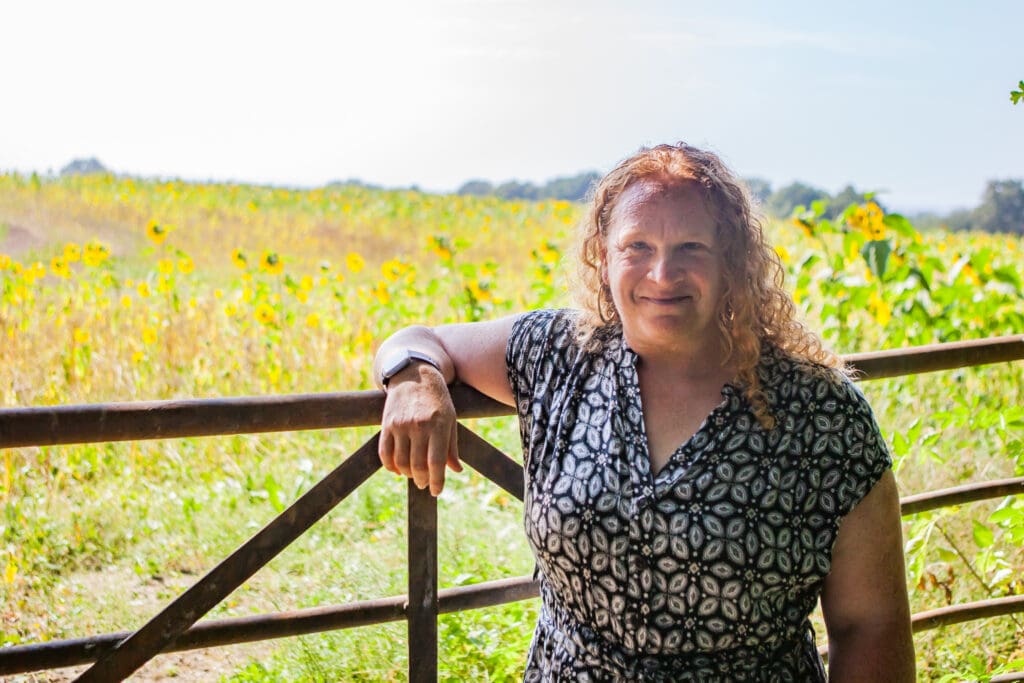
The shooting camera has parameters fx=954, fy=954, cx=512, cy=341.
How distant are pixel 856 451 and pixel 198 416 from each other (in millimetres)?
925

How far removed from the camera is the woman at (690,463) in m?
1.30

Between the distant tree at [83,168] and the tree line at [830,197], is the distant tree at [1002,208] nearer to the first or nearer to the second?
the tree line at [830,197]

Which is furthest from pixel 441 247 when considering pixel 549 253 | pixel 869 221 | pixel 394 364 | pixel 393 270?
pixel 394 364

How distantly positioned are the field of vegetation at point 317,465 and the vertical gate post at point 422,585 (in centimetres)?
47

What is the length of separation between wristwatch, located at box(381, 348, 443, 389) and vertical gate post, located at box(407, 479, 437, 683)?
0.17 metres

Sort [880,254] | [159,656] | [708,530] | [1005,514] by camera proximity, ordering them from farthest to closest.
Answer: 1. [880,254]
2. [159,656]
3. [1005,514]
4. [708,530]

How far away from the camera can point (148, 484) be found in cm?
331

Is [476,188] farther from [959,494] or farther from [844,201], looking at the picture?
[959,494]

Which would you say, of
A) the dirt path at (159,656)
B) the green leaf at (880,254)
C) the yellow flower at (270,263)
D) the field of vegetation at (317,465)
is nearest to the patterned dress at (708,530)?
the field of vegetation at (317,465)

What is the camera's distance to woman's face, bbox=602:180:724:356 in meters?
1.39

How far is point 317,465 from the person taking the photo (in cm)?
351

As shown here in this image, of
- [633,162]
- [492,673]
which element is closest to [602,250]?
[633,162]

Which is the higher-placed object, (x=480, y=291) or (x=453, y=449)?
(x=480, y=291)

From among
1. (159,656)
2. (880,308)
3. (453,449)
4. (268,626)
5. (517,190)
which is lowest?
(159,656)
